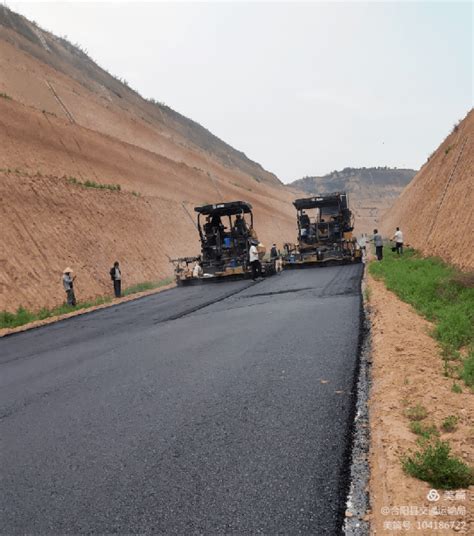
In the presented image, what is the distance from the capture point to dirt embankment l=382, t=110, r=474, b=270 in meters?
17.6

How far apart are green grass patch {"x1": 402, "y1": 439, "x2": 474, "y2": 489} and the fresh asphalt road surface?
492 mm

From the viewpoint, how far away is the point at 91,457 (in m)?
4.31

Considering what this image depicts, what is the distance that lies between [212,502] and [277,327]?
6.09 meters

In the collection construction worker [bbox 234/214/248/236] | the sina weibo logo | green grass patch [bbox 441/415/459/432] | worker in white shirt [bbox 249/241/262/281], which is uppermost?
construction worker [bbox 234/214/248/236]

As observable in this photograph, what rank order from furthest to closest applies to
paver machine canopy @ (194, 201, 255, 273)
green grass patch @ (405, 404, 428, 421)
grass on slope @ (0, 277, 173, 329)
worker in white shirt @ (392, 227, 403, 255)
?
worker in white shirt @ (392, 227, 403, 255) → paver machine canopy @ (194, 201, 255, 273) → grass on slope @ (0, 277, 173, 329) → green grass patch @ (405, 404, 428, 421)

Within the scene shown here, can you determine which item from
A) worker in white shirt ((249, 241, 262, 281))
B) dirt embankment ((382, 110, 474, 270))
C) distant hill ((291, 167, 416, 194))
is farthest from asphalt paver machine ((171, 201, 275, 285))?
distant hill ((291, 167, 416, 194))

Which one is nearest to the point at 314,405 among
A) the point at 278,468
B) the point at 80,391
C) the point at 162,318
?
the point at 278,468

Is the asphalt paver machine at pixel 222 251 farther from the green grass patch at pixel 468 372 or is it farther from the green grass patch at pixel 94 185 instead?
the green grass patch at pixel 468 372

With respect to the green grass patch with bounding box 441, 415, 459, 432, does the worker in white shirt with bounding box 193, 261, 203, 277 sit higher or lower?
lower

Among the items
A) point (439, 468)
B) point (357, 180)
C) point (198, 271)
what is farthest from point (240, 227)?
point (357, 180)

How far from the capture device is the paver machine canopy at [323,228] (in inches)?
963

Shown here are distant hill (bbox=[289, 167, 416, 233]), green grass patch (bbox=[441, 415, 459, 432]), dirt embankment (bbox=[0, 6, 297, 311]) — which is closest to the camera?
green grass patch (bbox=[441, 415, 459, 432])

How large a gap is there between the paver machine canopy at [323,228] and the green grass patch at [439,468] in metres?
20.6

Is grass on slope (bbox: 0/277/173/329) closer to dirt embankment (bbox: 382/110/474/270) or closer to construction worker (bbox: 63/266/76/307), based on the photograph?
construction worker (bbox: 63/266/76/307)
